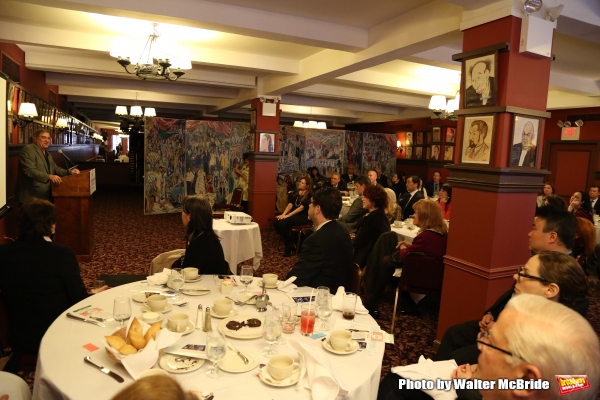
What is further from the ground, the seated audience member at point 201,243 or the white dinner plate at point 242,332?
the seated audience member at point 201,243

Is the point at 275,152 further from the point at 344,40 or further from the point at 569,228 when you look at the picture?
the point at 569,228

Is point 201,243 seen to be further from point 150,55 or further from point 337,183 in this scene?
point 337,183

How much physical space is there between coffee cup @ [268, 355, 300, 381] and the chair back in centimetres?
254

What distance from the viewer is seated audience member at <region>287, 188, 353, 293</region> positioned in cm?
321

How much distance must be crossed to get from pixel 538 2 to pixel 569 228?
172cm

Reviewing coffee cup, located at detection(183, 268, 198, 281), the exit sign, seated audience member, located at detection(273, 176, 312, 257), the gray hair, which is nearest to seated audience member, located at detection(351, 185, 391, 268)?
seated audience member, located at detection(273, 176, 312, 257)

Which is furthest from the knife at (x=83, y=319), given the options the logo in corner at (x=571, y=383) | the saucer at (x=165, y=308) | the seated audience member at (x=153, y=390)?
the logo in corner at (x=571, y=383)

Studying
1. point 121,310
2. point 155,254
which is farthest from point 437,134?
point 121,310

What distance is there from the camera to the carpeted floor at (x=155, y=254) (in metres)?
4.05

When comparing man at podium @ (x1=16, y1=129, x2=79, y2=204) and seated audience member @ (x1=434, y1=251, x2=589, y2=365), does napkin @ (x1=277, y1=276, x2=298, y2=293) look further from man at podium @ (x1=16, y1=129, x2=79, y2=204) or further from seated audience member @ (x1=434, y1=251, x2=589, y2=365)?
man at podium @ (x1=16, y1=129, x2=79, y2=204)

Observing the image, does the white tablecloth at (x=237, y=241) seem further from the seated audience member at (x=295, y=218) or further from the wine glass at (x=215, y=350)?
the wine glass at (x=215, y=350)

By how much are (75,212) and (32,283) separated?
12.8ft

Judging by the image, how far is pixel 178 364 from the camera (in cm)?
179

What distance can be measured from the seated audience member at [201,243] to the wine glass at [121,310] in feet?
3.52
